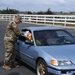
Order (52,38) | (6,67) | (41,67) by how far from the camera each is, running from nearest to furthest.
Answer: (41,67) < (52,38) < (6,67)

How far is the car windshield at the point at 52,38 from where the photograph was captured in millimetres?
8000

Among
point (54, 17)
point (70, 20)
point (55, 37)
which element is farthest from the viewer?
point (54, 17)

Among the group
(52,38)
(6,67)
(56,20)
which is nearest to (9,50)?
(6,67)

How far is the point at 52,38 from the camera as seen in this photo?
26.9 ft

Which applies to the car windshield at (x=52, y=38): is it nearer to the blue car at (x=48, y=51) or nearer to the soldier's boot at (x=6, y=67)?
the blue car at (x=48, y=51)

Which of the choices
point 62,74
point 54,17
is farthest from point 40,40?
point 54,17

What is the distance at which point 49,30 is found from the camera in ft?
28.0

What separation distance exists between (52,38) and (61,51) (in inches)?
41.0

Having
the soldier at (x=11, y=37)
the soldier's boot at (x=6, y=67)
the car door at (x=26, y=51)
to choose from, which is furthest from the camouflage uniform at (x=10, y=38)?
the car door at (x=26, y=51)

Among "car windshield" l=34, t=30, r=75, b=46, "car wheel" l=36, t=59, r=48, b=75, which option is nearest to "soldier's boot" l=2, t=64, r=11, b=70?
"car windshield" l=34, t=30, r=75, b=46

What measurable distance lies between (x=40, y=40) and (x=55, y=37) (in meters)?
0.48

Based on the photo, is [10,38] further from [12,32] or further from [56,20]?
[56,20]

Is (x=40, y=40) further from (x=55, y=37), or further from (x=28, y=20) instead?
(x=28, y=20)

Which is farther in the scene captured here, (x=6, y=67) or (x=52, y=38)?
(x=6, y=67)
